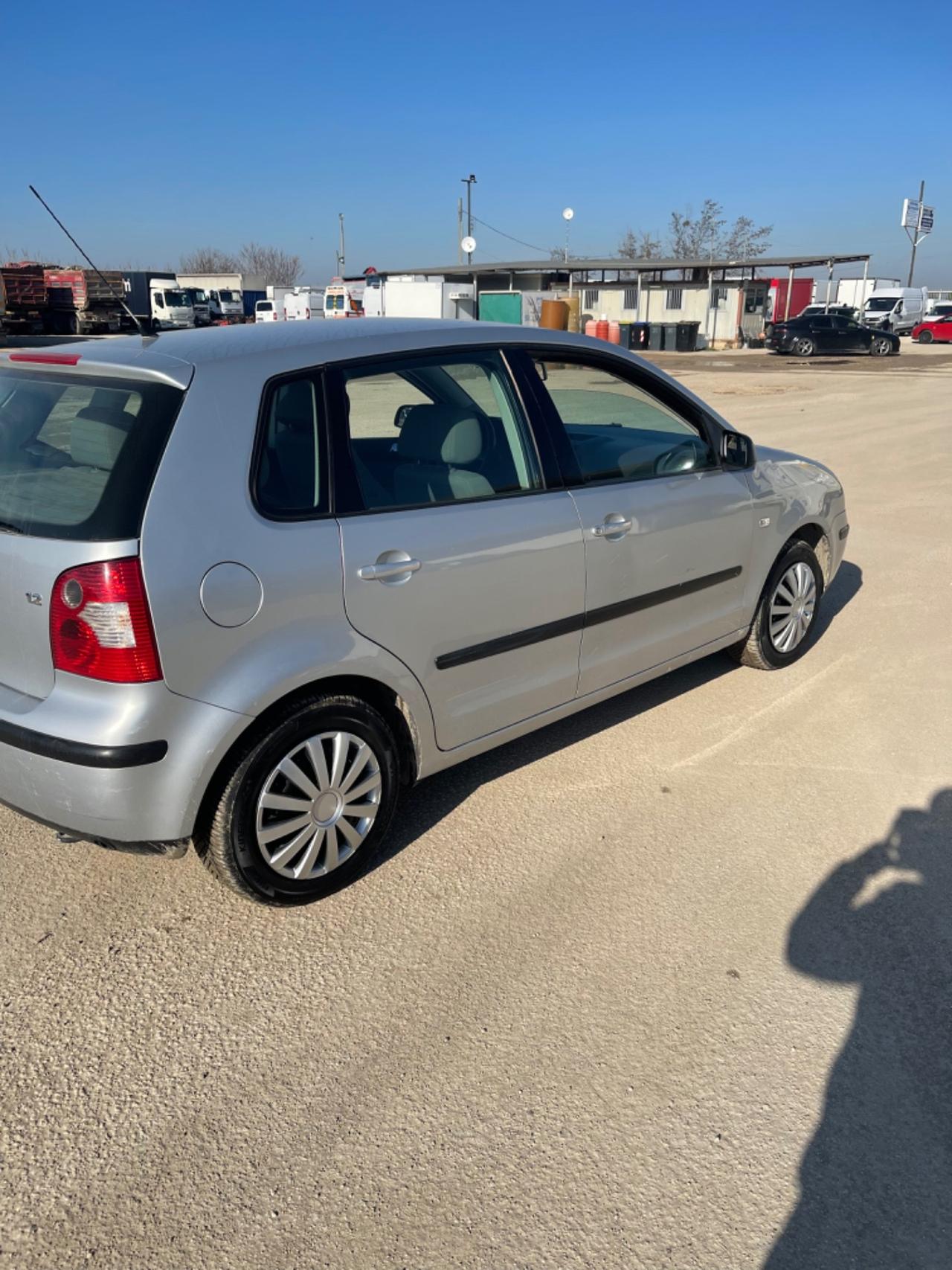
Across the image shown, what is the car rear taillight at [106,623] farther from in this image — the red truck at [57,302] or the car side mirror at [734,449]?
the red truck at [57,302]

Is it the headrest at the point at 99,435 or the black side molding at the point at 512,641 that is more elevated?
the headrest at the point at 99,435

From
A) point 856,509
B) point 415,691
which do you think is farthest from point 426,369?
point 856,509

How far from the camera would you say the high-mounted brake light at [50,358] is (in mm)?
2973

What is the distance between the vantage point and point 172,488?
8.52 feet

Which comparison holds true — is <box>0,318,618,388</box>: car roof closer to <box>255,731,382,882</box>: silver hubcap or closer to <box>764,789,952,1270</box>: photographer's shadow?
<box>255,731,382,882</box>: silver hubcap

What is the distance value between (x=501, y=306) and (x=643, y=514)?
109 ft

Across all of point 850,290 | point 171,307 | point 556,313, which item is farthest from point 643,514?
point 850,290

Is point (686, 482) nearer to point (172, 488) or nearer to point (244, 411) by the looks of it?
point (244, 411)

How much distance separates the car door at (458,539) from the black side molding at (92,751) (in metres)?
0.68

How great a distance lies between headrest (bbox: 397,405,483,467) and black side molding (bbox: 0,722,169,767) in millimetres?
1345

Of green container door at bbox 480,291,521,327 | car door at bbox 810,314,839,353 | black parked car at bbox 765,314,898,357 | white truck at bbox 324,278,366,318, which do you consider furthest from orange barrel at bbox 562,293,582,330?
white truck at bbox 324,278,366,318

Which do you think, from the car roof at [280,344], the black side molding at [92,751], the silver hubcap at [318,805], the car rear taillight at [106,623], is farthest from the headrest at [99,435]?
the silver hubcap at [318,805]

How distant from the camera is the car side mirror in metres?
4.30

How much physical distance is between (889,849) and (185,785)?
2.39 meters
